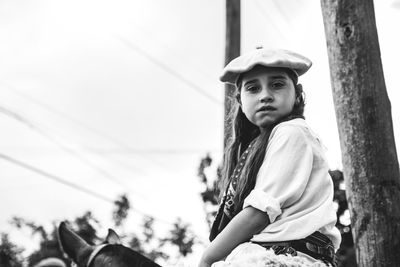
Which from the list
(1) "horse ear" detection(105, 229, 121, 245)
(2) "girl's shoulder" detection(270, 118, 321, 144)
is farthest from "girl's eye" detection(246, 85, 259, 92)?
(1) "horse ear" detection(105, 229, 121, 245)

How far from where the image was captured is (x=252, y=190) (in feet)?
8.18

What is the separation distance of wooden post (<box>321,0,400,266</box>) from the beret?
23.2 inches

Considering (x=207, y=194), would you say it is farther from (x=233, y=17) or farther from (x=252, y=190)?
(x=252, y=190)

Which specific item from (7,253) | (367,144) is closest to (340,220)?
(7,253)

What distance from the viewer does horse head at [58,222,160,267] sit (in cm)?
298

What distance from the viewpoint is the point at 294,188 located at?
7.87 ft

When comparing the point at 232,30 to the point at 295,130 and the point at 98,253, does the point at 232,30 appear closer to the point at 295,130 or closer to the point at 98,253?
the point at 98,253

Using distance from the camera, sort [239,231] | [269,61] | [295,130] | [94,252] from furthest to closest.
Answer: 1. [94,252]
2. [269,61]
3. [295,130]
4. [239,231]

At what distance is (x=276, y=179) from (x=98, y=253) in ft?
3.56

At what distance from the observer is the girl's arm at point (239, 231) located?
237cm

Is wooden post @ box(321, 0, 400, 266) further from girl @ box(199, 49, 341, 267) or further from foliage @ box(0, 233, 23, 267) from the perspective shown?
foliage @ box(0, 233, 23, 267)

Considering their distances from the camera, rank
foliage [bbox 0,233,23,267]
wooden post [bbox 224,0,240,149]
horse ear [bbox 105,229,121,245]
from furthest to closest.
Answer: wooden post [bbox 224,0,240,149]
foliage [bbox 0,233,23,267]
horse ear [bbox 105,229,121,245]

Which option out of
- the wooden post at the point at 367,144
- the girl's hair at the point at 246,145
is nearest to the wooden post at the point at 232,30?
the wooden post at the point at 367,144

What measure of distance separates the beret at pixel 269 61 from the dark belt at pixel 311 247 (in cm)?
71
